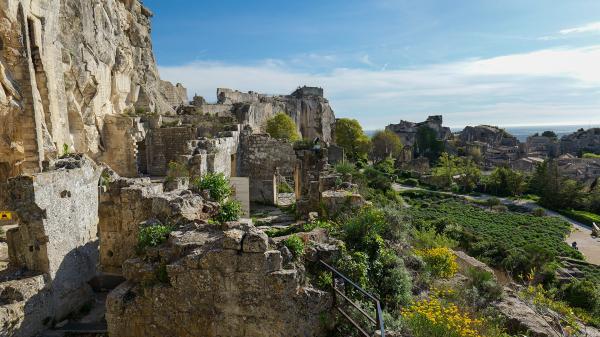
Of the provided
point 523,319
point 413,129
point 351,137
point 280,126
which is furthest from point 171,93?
point 413,129

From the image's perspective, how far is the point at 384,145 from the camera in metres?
72.2

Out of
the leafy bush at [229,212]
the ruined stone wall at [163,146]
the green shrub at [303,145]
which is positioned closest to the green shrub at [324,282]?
the leafy bush at [229,212]

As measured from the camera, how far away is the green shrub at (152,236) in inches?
237

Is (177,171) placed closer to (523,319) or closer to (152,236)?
(152,236)

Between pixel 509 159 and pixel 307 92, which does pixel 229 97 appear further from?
pixel 509 159

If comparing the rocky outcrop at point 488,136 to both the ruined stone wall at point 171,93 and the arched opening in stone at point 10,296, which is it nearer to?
the ruined stone wall at point 171,93

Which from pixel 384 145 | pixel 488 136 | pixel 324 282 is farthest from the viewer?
pixel 488 136

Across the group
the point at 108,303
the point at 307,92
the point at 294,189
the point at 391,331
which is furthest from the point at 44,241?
the point at 307,92

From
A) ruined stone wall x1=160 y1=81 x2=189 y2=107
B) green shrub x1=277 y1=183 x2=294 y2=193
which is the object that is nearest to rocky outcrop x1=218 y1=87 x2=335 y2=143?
ruined stone wall x1=160 y1=81 x2=189 y2=107

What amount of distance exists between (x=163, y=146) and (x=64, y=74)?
672cm

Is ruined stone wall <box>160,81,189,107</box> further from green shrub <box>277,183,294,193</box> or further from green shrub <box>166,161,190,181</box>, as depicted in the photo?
green shrub <box>166,161,190,181</box>

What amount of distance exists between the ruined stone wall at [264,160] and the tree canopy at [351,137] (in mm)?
43858

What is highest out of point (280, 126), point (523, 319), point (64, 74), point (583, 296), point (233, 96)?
point (233, 96)

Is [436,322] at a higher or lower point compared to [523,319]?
higher
